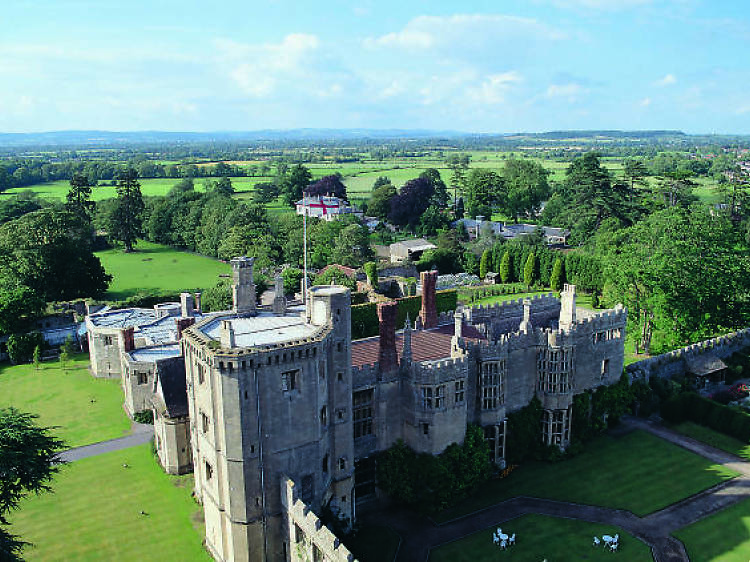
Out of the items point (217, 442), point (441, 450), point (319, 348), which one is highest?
point (319, 348)

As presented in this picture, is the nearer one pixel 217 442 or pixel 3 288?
pixel 217 442

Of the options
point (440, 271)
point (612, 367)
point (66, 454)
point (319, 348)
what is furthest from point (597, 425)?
point (440, 271)

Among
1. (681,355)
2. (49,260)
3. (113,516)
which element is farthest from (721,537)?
(49,260)

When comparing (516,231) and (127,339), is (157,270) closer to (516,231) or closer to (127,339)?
(127,339)

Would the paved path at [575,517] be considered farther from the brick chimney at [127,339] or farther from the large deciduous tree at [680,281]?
the brick chimney at [127,339]

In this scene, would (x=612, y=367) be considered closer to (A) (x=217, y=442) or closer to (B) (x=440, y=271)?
(A) (x=217, y=442)

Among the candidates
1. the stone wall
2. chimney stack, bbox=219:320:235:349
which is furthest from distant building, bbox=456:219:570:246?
chimney stack, bbox=219:320:235:349

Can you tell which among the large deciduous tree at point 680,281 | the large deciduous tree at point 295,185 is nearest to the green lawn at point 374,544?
the large deciduous tree at point 680,281
